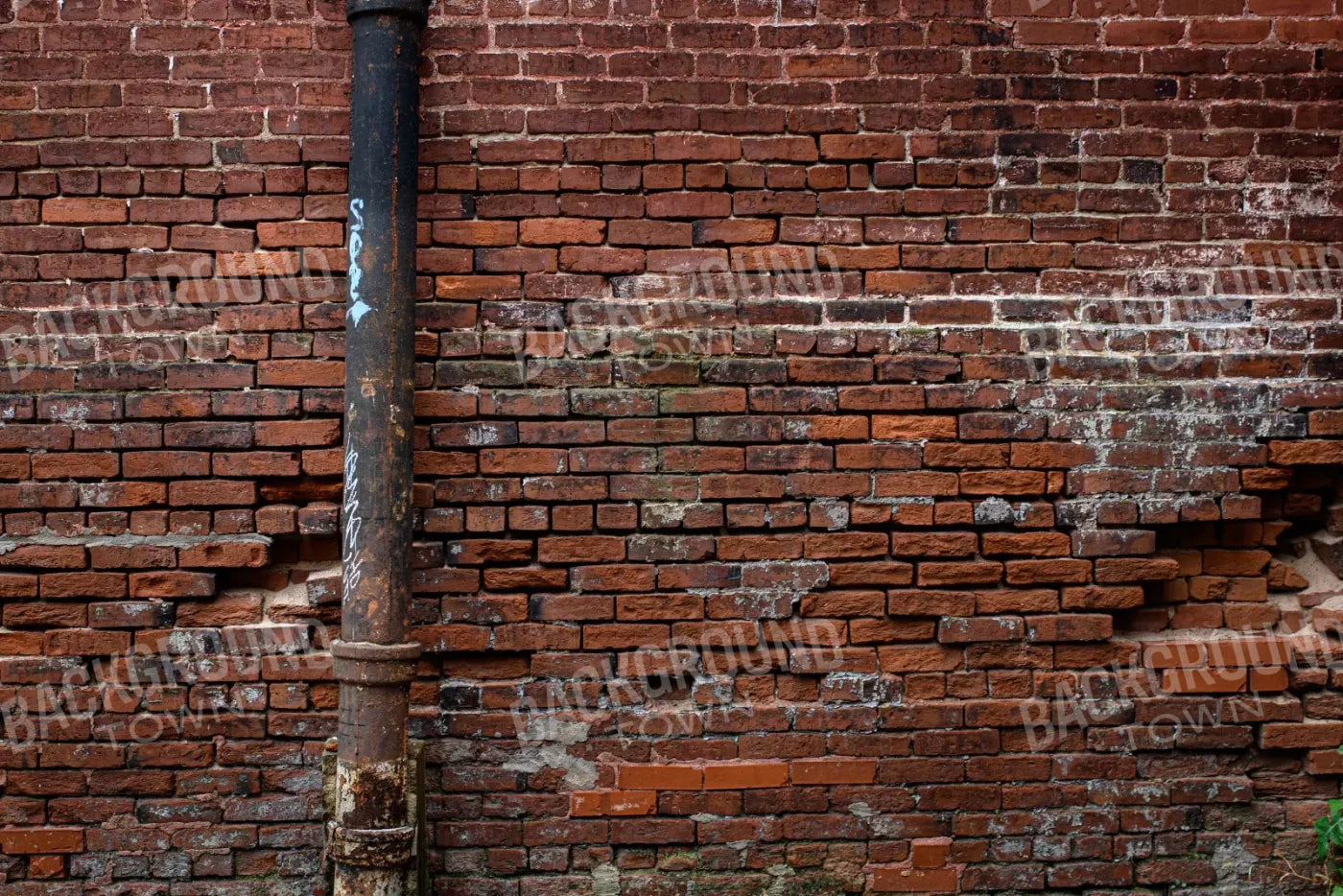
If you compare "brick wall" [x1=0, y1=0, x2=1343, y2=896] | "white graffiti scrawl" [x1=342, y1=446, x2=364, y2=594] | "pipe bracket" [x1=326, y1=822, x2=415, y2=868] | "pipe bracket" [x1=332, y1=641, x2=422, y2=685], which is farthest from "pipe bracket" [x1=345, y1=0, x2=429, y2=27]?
"pipe bracket" [x1=326, y1=822, x2=415, y2=868]

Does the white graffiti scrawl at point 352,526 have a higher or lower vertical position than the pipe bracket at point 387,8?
lower

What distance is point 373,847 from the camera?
8.07ft

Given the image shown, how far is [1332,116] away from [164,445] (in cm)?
400

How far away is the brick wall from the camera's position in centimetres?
274

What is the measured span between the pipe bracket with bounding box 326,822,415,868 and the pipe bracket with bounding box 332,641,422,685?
0.43m

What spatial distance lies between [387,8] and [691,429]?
5.26 ft

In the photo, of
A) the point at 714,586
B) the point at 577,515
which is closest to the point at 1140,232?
the point at 714,586

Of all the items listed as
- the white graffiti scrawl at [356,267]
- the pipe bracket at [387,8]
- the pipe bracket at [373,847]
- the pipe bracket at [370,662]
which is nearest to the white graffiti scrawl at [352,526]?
A: the pipe bracket at [370,662]

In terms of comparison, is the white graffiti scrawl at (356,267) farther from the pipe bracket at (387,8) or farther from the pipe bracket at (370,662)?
the pipe bracket at (370,662)

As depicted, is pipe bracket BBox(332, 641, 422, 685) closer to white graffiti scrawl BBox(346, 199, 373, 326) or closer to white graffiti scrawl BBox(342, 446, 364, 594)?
white graffiti scrawl BBox(342, 446, 364, 594)

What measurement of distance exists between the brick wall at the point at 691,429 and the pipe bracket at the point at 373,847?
0.26m

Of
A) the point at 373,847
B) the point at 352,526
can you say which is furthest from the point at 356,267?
the point at 373,847

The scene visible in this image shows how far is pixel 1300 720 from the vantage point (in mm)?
2840

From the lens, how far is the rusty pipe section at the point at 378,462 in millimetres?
2492
